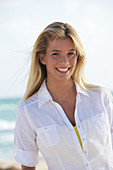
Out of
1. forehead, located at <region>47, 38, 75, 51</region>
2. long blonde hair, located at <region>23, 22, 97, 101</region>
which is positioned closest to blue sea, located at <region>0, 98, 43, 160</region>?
long blonde hair, located at <region>23, 22, 97, 101</region>

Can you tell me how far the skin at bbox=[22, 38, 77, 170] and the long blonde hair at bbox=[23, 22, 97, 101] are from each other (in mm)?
44

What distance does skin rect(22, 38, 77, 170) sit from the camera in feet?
8.55

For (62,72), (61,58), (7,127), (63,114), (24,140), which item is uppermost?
(61,58)

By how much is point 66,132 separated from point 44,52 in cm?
71

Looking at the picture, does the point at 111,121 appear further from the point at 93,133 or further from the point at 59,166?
the point at 59,166

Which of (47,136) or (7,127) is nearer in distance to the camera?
(47,136)

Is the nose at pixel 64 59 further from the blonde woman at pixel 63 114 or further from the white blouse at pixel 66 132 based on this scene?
the white blouse at pixel 66 132

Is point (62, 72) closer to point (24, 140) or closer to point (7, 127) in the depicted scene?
point (24, 140)

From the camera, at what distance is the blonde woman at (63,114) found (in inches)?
102

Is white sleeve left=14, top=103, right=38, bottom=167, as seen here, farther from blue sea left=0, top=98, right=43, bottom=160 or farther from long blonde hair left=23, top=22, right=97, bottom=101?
blue sea left=0, top=98, right=43, bottom=160

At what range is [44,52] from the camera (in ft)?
9.22

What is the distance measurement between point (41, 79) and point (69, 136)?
2.07ft

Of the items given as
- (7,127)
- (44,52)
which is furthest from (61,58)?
(7,127)

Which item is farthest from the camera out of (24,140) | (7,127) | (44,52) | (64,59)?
(7,127)
